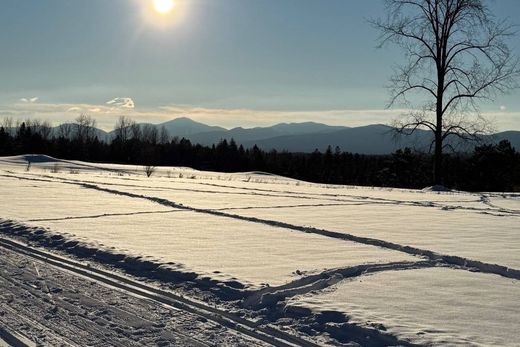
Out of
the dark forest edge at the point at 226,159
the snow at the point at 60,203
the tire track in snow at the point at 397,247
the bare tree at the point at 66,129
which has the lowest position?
the snow at the point at 60,203

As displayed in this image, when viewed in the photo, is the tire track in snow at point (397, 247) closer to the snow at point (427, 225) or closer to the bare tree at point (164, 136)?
the snow at point (427, 225)

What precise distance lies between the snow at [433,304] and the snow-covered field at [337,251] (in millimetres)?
13

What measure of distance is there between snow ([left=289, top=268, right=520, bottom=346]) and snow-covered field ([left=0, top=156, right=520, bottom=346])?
1cm

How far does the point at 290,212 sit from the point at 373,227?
3.22 metres

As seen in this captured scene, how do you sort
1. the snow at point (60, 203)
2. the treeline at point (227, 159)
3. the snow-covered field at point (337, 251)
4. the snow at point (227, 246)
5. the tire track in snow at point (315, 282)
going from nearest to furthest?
the snow-covered field at point (337, 251) → the tire track in snow at point (315, 282) → the snow at point (227, 246) → the snow at point (60, 203) → the treeline at point (227, 159)

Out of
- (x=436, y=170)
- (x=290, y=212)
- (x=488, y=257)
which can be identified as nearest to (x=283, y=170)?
(x=436, y=170)

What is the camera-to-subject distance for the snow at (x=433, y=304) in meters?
4.49

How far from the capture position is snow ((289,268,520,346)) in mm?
4488

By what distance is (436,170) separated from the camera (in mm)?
25453

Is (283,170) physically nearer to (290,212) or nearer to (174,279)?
(290,212)

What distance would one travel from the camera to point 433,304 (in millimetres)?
5391

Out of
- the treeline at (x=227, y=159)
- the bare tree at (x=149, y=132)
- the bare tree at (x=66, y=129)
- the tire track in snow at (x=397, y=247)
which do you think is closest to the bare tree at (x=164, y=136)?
the bare tree at (x=149, y=132)

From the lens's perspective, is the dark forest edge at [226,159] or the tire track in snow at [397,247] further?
the dark forest edge at [226,159]

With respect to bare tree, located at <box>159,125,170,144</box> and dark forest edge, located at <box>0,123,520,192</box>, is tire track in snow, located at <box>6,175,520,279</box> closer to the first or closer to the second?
dark forest edge, located at <box>0,123,520,192</box>
